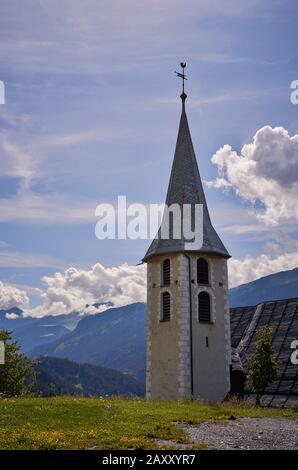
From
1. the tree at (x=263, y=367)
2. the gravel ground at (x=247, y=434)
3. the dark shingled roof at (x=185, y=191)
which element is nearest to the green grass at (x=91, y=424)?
the gravel ground at (x=247, y=434)

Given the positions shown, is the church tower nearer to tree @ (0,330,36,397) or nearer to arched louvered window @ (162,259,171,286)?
arched louvered window @ (162,259,171,286)

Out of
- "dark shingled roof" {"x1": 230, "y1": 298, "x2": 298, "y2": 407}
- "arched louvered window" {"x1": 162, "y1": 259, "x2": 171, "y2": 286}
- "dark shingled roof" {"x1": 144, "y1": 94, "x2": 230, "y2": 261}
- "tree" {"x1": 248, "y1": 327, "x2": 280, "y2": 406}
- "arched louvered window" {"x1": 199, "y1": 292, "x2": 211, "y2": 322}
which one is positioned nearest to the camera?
"tree" {"x1": 248, "y1": 327, "x2": 280, "y2": 406}

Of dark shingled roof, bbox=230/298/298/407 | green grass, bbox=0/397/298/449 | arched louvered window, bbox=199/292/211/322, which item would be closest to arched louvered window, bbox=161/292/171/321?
arched louvered window, bbox=199/292/211/322

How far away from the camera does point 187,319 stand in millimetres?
33781

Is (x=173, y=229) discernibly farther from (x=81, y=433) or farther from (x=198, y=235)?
(x=81, y=433)

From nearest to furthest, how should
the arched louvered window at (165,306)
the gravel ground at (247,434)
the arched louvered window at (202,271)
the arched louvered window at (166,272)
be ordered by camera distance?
the gravel ground at (247,434) < the arched louvered window at (165,306) < the arched louvered window at (202,271) < the arched louvered window at (166,272)

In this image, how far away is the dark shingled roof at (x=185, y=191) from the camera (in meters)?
35.8

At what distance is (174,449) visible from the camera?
12.9 meters

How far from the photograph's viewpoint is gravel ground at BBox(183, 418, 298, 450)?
1399 centimetres

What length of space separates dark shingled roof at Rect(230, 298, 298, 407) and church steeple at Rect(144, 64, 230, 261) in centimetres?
537

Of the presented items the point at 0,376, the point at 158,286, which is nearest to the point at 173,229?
the point at 158,286

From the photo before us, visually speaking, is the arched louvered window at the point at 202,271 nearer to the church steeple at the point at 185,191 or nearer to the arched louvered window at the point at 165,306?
the church steeple at the point at 185,191

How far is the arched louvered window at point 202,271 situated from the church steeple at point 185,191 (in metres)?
0.78

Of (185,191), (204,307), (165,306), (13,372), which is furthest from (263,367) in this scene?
(13,372)
